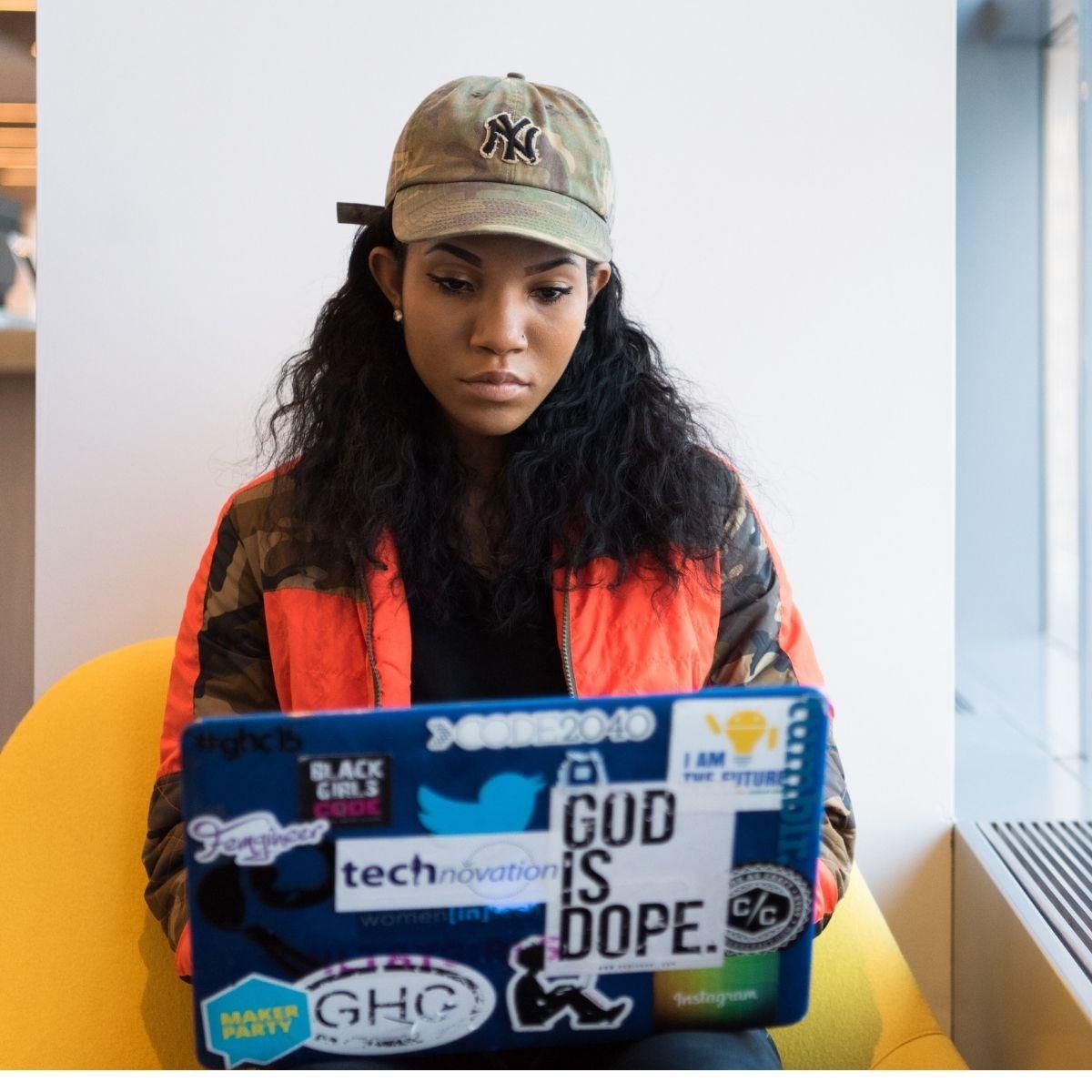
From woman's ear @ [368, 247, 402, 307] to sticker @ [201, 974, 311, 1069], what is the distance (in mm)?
700

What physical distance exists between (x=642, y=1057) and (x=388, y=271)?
2.46 ft

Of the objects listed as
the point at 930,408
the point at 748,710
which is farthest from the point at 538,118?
the point at 930,408

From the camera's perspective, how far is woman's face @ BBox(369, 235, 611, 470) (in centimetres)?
107

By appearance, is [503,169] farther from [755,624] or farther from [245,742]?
[245,742]

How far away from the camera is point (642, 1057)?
81cm

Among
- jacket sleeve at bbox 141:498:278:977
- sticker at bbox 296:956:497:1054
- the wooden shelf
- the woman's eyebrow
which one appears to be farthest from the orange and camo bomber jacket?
the wooden shelf

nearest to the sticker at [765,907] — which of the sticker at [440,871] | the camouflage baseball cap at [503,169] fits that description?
the sticker at [440,871]

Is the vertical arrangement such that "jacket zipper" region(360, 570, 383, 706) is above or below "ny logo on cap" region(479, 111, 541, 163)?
below

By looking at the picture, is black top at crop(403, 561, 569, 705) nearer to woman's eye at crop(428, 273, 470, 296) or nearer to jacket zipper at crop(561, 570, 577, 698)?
jacket zipper at crop(561, 570, 577, 698)

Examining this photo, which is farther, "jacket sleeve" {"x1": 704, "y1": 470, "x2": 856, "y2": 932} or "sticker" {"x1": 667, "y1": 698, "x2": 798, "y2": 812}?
"jacket sleeve" {"x1": 704, "y1": 470, "x2": 856, "y2": 932}

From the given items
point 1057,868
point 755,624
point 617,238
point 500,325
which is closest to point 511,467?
point 500,325

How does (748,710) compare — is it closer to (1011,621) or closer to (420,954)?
(420,954)

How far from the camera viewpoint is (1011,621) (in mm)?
2244

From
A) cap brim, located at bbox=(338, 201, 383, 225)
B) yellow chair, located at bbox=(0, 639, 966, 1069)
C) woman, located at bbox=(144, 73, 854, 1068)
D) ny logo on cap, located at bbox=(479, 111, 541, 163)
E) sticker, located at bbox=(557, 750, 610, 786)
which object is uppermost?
ny logo on cap, located at bbox=(479, 111, 541, 163)
